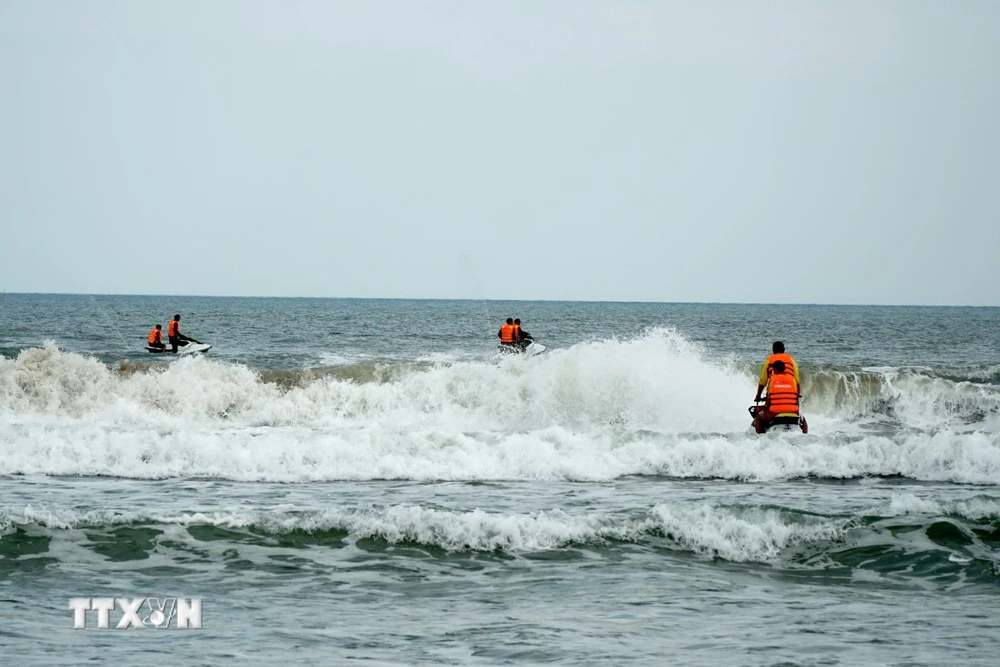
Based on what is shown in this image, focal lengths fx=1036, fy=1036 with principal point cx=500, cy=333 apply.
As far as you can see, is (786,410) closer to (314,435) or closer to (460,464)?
(460,464)

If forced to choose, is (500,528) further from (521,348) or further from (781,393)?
(521,348)

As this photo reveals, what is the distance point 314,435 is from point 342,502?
164 inches

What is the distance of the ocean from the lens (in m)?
7.32

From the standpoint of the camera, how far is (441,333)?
6028 centimetres

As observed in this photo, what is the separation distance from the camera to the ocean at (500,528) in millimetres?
7320

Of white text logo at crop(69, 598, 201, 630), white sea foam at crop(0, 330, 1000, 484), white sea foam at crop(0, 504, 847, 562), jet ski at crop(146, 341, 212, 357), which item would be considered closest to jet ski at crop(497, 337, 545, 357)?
white sea foam at crop(0, 330, 1000, 484)

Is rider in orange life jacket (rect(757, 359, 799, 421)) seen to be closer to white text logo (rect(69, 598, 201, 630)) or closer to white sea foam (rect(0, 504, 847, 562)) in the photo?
white sea foam (rect(0, 504, 847, 562))

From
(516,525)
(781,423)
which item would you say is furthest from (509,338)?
(516,525)

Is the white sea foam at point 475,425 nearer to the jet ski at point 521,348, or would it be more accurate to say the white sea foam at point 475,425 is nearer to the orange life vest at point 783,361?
the orange life vest at point 783,361

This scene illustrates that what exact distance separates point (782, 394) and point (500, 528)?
7.74 meters

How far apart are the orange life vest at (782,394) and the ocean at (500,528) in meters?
0.52

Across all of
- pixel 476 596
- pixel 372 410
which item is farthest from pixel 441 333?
pixel 476 596

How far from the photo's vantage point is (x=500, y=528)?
10.5 m

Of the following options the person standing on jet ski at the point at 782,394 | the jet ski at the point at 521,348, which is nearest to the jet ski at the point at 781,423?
the person standing on jet ski at the point at 782,394
